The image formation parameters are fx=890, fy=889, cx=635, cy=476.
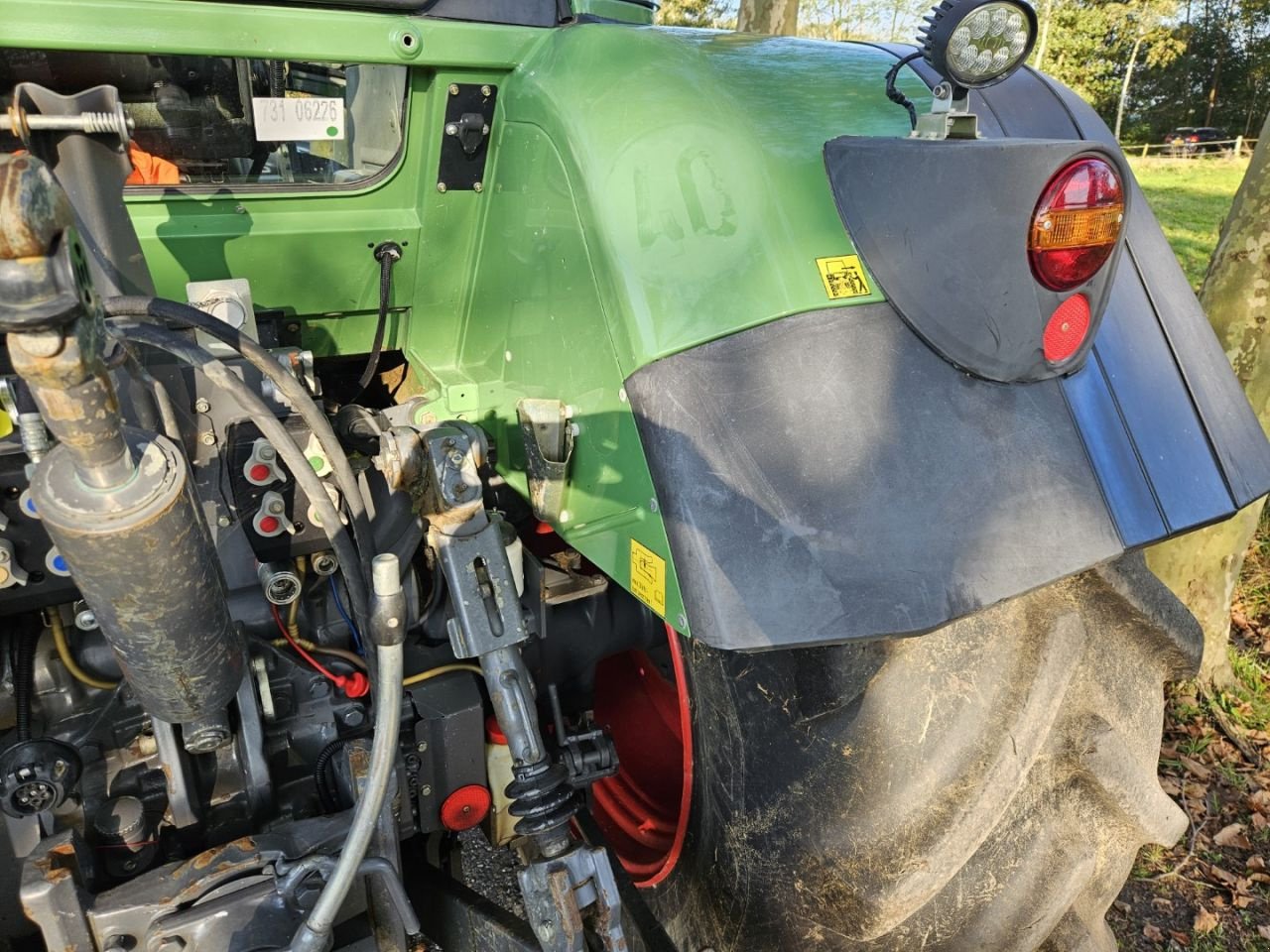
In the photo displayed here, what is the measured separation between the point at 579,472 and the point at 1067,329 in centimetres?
65

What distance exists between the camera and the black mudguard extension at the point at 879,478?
93 centimetres

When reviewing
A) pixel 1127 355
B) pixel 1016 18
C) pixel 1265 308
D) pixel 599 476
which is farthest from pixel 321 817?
pixel 1265 308

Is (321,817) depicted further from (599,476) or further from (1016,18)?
(1016,18)

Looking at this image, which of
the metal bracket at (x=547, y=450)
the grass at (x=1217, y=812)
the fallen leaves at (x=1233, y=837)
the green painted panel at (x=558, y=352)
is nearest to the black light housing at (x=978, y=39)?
the green painted panel at (x=558, y=352)

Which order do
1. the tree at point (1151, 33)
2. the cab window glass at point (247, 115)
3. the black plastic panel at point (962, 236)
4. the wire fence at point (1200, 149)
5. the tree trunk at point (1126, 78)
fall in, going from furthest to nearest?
1. the tree trunk at point (1126, 78)
2. the tree at point (1151, 33)
3. the wire fence at point (1200, 149)
4. the cab window glass at point (247, 115)
5. the black plastic panel at point (962, 236)

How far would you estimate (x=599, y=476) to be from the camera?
117cm

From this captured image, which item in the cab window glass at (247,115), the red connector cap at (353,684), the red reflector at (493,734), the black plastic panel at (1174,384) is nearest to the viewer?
the black plastic panel at (1174,384)

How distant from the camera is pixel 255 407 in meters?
1.07

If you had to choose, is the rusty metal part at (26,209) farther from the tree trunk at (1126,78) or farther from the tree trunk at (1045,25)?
the tree trunk at (1126,78)

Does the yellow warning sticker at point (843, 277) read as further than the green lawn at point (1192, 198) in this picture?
No

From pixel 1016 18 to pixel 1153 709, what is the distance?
97cm

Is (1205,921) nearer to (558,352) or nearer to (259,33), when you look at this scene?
(558,352)

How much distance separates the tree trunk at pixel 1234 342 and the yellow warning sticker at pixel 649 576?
2.06 metres

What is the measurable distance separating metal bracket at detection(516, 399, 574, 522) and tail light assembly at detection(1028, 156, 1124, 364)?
63cm
